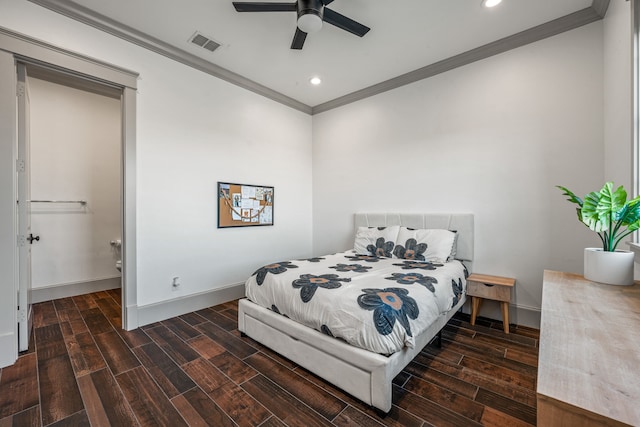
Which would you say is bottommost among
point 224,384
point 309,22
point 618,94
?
point 224,384

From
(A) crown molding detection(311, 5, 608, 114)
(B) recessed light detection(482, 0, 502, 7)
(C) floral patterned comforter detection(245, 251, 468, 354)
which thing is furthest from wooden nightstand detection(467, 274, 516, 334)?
(B) recessed light detection(482, 0, 502, 7)

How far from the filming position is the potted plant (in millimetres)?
1525

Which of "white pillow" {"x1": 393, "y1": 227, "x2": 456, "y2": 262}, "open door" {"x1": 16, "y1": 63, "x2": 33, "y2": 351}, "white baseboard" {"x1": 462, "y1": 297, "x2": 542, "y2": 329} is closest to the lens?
"open door" {"x1": 16, "y1": 63, "x2": 33, "y2": 351}

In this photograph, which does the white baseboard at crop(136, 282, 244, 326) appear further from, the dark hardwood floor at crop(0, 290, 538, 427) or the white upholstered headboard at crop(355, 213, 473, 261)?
the white upholstered headboard at crop(355, 213, 473, 261)

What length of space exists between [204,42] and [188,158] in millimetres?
1284

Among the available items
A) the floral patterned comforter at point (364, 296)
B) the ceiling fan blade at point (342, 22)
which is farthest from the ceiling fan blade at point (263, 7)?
the floral patterned comforter at point (364, 296)

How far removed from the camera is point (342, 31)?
9.16 ft

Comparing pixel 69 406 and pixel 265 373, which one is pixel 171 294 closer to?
pixel 69 406

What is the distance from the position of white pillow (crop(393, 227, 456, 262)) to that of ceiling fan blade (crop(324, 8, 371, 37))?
2.24 metres

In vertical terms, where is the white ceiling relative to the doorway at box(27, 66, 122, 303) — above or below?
above

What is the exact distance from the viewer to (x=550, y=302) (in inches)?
50.8

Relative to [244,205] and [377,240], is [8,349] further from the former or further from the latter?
[377,240]

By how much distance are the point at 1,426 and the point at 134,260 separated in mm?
1447

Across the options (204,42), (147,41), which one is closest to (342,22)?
(204,42)
